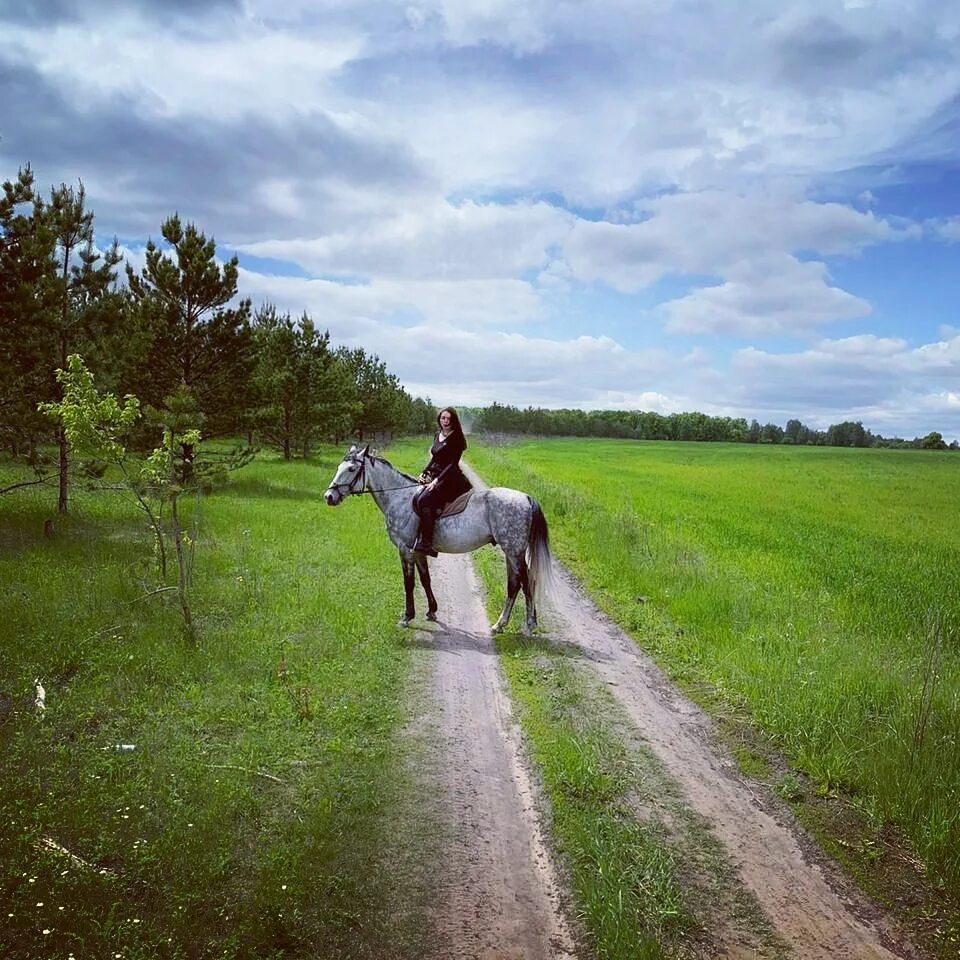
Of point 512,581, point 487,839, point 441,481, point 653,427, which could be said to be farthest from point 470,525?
point 653,427

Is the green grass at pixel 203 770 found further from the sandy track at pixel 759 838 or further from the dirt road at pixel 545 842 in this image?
the sandy track at pixel 759 838

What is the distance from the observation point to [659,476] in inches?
1608

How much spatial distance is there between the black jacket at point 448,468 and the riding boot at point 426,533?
0.99 ft

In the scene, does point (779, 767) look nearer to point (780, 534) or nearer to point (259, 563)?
point (259, 563)

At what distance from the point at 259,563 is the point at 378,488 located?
4728mm

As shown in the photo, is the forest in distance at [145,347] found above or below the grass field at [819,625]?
above

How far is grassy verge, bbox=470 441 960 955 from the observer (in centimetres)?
552

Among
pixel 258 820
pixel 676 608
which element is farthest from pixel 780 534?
pixel 258 820

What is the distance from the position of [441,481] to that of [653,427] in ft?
545

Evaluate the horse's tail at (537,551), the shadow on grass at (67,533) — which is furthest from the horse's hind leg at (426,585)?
the shadow on grass at (67,533)

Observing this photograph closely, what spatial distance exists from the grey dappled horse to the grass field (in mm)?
2091

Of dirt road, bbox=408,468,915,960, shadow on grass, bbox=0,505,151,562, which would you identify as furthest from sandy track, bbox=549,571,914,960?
shadow on grass, bbox=0,505,151,562

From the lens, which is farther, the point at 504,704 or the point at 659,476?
the point at 659,476

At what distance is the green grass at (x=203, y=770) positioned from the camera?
4312 millimetres
